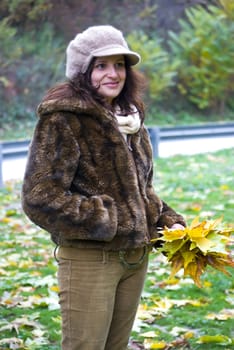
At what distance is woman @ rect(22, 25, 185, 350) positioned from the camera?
2850mm

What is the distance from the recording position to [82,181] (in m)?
2.92

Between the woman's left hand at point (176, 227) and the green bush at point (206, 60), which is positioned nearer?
the woman's left hand at point (176, 227)

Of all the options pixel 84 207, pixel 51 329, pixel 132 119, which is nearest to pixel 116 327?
pixel 84 207

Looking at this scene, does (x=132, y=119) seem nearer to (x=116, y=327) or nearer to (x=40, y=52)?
(x=116, y=327)

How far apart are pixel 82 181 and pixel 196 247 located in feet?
1.89

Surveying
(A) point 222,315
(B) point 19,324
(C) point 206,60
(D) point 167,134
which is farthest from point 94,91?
(C) point 206,60

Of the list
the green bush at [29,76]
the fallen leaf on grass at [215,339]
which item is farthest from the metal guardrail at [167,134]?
the fallen leaf on grass at [215,339]

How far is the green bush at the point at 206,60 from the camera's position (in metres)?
26.0

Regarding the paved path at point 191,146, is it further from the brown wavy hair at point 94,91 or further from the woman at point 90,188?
the woman at point 90,188

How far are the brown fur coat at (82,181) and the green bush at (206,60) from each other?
76.1ft

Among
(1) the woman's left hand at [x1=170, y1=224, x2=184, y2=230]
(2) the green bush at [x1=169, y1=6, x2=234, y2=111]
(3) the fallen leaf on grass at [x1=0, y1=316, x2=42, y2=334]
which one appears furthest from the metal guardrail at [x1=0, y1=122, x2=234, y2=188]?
(1) the woman's left hand at [x1=170, y1=224, x2=184, y2=230]

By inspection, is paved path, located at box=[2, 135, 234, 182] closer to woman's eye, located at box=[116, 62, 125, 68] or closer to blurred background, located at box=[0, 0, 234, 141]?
blurred background, located at box=[0, 0, 234, 141]

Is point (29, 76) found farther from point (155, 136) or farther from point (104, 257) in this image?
point (104, 257)

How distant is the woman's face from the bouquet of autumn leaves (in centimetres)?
64
